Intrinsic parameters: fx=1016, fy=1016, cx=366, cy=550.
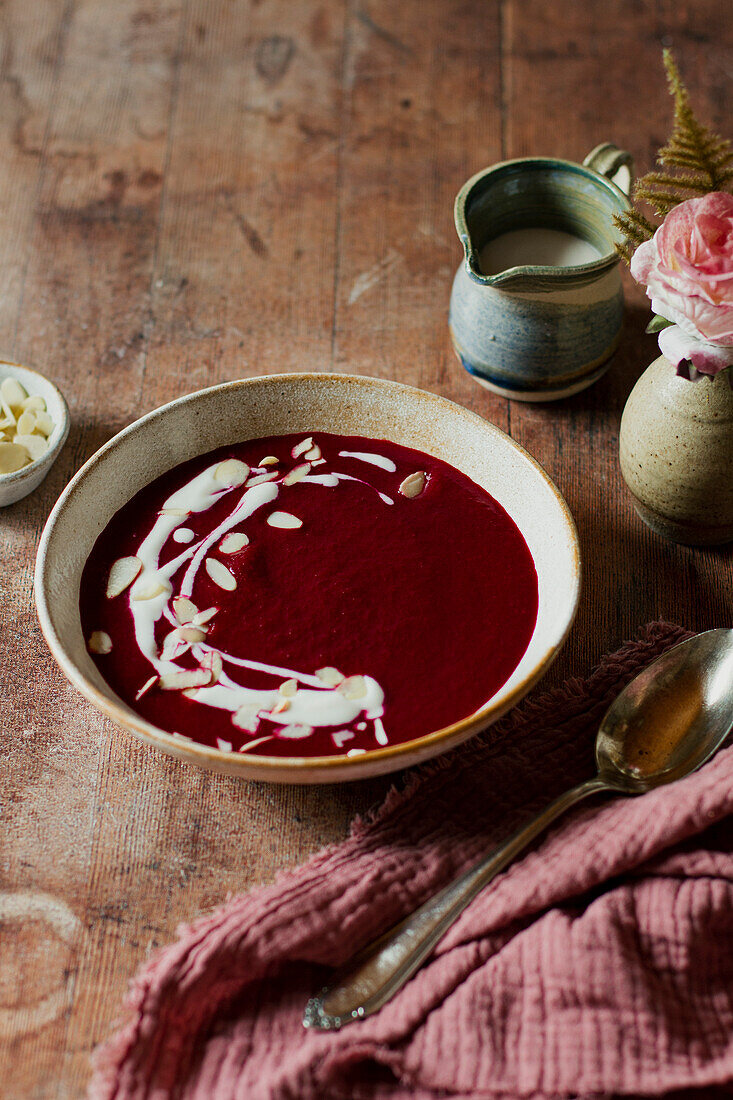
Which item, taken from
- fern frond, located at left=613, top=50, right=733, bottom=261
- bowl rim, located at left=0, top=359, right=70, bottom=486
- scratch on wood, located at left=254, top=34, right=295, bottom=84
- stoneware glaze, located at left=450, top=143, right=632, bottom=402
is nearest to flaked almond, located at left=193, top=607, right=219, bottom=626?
bowl rim, located at left=0, top=359, right=70, bottom=486

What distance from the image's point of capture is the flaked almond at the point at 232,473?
142cm

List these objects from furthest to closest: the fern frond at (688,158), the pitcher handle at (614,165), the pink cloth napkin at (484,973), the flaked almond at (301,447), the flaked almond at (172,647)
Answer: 1. the pitcher handle at (614,165)
2. the flaked almond at (301,447)
3. the flaked almond at (172,647)
4. the fern frond at (688,158)
5. the pink cloth napkin at (484,973)

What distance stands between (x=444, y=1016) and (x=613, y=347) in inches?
41.7

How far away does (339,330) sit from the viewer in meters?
1.76

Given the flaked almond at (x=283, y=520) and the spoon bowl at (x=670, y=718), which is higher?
the flaked almond at (x=283, y=520)

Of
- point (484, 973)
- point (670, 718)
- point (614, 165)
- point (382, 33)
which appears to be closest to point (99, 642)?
point (484, 973)

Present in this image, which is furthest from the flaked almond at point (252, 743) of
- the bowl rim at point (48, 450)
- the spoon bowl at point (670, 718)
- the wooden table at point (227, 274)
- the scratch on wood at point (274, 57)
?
the scratch on wood at point (274, 57)

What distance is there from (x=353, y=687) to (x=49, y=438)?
67 cm

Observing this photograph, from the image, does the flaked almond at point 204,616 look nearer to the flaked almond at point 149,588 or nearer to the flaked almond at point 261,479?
the flaked almond at point 149,588

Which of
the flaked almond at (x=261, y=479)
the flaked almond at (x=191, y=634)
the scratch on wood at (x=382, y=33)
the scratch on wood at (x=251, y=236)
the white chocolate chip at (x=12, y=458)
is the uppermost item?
the scratch on wood at (x=382, y=33)

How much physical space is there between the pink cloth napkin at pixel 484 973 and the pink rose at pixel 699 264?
0.49 meters

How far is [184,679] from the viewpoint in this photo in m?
1.20

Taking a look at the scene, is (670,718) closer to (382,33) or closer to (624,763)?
(624,763)

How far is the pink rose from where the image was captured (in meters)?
1.12
